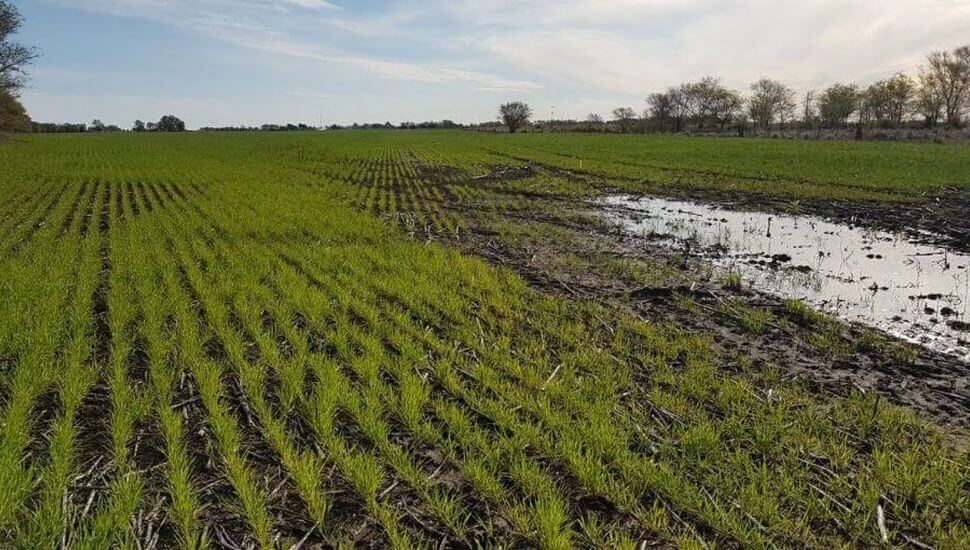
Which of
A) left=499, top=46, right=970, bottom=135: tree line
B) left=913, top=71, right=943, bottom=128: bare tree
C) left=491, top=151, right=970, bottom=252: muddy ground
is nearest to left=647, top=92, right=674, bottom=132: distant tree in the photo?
left=499, top=46, right=970, bottom=135: tree line

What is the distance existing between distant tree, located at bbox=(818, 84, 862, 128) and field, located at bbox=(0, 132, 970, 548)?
3482 inches

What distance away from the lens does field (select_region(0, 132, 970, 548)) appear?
11.2 ft

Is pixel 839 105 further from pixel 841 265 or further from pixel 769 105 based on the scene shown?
pixel 841 265

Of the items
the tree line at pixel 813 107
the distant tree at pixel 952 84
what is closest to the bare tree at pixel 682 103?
the tree line at pixel 813 107

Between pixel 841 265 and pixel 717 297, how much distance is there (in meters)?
3.62

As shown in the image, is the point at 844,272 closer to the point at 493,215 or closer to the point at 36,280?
the point at 493,215

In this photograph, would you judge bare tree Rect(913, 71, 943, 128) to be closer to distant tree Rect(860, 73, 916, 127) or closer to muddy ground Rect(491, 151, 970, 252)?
distant tree Rect(860, 73, 916, 127)

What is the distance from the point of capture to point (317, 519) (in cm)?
341

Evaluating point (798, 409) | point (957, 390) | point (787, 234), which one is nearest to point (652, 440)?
point (798, 409)

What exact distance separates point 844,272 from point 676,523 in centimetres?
787

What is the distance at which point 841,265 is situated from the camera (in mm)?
9812

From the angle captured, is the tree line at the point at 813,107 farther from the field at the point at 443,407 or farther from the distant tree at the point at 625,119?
the field at the point at 443,407

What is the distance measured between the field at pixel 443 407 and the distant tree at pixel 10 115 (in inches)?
2345

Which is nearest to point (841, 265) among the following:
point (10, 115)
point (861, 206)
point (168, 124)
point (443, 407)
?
point (861, 206)
